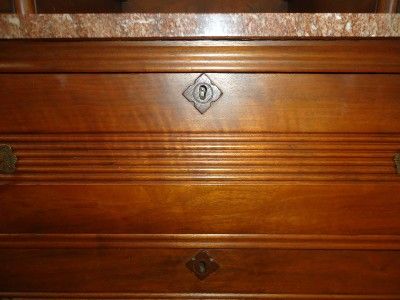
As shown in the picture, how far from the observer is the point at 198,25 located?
0.38m

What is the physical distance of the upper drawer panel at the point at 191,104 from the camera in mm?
435

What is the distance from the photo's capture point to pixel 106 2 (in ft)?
3.21

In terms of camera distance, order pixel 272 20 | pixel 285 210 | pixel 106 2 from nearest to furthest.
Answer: pixel 272 20
pixel 285 210
pixel 106 2

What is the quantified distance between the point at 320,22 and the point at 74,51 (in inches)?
14.9

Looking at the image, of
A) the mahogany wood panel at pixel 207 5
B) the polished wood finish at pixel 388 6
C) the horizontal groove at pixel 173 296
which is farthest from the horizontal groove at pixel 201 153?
the mahogany wood panel at pixel 207 5

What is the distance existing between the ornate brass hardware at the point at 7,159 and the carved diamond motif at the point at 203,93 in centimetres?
33

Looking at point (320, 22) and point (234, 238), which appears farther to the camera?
point (234, 238)

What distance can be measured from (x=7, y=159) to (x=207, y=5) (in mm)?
926

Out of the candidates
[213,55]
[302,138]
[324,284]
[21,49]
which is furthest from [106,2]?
[324,284]

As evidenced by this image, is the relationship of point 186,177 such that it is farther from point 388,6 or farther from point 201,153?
point 388,6

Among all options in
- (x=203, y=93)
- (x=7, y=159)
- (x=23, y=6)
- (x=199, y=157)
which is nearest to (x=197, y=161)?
(x=199, y=157)

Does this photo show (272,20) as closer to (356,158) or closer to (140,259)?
(356,158)

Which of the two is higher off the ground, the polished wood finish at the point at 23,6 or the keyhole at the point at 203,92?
the polished wood finish at the point at 23,6

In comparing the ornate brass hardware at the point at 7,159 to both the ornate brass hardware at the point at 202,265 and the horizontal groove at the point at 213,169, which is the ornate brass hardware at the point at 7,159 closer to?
the horizontal groove at the point at 213,169
